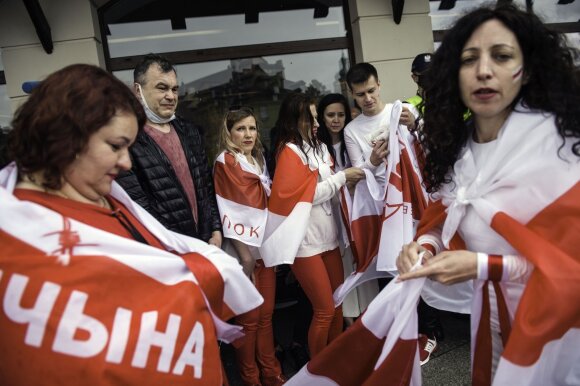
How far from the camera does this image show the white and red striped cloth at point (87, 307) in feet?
3.79

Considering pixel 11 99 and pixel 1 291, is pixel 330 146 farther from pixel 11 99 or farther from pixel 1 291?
pixel 11 99

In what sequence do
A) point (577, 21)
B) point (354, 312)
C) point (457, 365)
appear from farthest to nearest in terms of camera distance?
point (577, 21), point (354, 312), point (457, 365)

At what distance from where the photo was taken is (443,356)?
322 centimetres

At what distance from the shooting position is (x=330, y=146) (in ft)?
11.6

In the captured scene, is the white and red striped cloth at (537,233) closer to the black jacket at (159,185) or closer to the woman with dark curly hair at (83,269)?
the woman with dark curly hair at (83,269)

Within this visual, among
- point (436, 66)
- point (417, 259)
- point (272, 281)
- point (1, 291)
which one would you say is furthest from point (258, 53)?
point (1, 291)

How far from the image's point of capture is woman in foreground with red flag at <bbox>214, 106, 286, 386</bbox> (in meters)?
2.97

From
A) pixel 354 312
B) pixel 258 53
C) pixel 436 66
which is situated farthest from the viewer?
pixel 258 53

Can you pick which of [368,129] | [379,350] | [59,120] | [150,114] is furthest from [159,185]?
[368,129]

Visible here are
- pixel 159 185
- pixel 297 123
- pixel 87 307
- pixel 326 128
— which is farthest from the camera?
pixel 326 128

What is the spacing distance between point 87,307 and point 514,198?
137 cm

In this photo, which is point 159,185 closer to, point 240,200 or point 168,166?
point 168,166

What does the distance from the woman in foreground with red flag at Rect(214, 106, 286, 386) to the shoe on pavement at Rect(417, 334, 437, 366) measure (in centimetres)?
98

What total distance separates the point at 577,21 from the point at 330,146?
4358 millimetres
